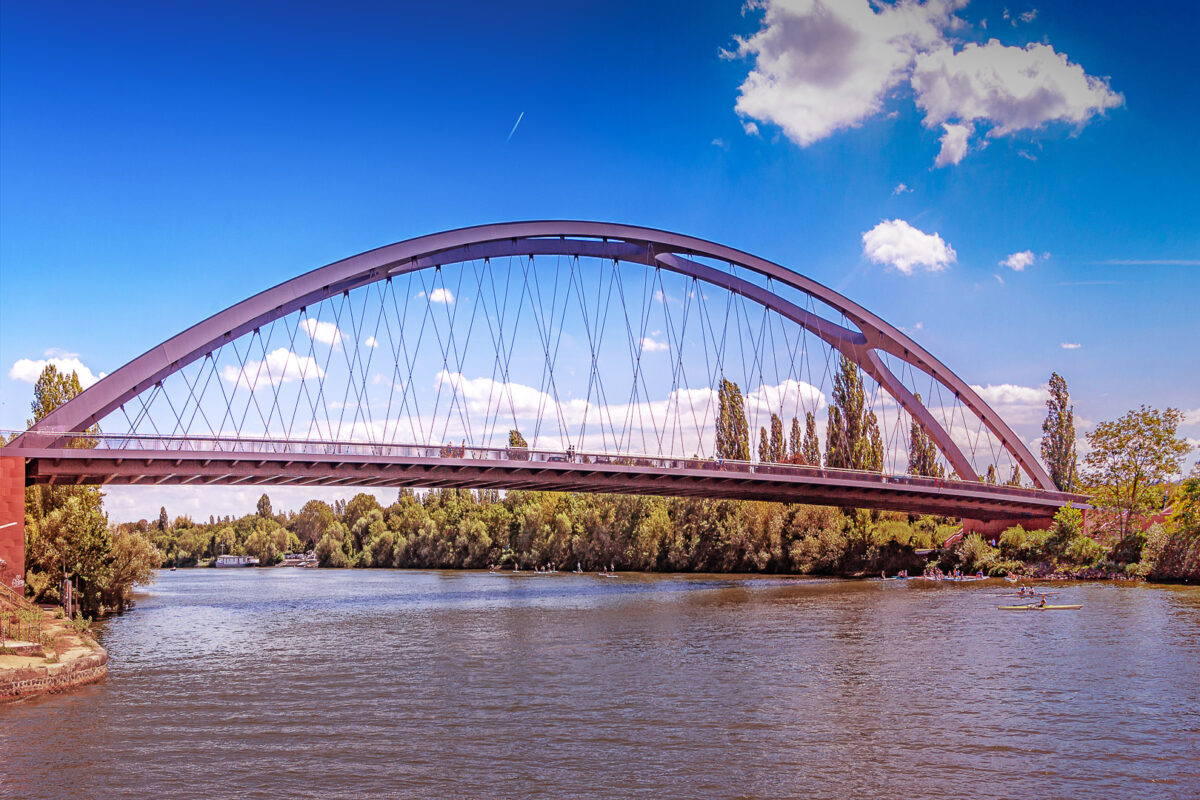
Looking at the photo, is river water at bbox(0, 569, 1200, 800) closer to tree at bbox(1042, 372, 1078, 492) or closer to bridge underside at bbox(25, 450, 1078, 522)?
bridge underside at bbox(25, 450, 1078, 522)

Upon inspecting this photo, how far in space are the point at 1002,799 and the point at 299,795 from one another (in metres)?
10.4

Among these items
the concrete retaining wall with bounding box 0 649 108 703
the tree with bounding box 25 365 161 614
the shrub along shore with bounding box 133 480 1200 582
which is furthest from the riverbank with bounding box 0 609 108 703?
the shrub along shore with bounding box 133 480 1200 582

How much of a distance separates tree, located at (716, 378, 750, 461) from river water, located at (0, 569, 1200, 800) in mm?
41974

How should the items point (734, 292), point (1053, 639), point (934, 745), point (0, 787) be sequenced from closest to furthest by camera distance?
1. point (0, 787)
2. point (934, 745)
3. point (1053, 639)
4. point (734, 292)

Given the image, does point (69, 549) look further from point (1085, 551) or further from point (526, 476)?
point (1085, 551)

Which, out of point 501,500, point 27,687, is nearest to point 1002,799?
point 27,687

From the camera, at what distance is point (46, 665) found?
2181 centimetres

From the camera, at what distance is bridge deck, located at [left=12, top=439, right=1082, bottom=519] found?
3825 centimetres

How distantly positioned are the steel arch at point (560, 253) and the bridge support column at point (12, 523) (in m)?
1.24

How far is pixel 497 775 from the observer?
1477cm

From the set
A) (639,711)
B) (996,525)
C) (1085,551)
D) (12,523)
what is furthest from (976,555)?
(12,523)

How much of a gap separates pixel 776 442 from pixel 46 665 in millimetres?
65063

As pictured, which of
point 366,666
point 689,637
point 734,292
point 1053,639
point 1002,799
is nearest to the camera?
point 1002,799

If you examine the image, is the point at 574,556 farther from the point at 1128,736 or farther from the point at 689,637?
the point at 1128,736
